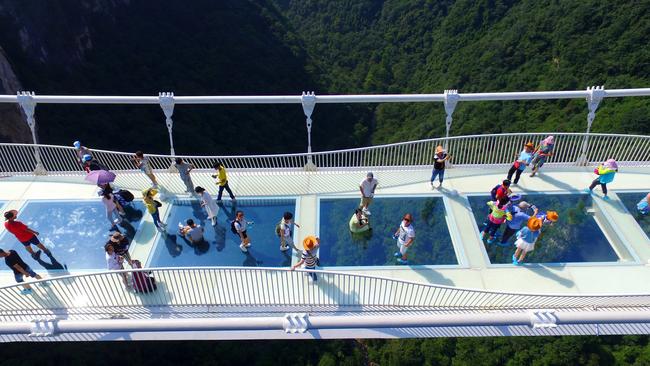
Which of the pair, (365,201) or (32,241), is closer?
(32,241)

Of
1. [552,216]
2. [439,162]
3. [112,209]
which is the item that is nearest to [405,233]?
[439,162]

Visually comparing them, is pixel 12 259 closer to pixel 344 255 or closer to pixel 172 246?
pixel 172 246

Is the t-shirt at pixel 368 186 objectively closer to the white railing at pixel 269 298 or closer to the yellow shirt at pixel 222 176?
the white railing at pixel 269 298

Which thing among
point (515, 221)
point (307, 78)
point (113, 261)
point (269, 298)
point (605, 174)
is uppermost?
point (307, 78)

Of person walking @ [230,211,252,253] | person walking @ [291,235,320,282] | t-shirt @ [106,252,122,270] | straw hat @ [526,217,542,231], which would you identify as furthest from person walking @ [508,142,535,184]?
t-shirt @ [106,252,122,270]

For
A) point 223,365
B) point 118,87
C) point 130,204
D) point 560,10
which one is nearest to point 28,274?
point 130,204

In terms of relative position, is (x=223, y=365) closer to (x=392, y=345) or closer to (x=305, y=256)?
(x=392, y=345)

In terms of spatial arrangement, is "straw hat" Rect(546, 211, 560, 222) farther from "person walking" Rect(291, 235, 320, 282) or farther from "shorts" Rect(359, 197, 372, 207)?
"person walking" Rect(291, 235, 320, 282)
